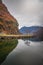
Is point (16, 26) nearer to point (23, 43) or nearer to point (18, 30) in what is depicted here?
point (18, 30)

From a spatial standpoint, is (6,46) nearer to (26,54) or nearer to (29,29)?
(26,54)

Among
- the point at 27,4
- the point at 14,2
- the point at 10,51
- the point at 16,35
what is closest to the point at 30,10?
the point at 27,4

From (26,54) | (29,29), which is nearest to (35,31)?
(29,29)

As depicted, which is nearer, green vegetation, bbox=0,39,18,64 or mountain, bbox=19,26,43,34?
green vegetation, bbox=0,39,18,64

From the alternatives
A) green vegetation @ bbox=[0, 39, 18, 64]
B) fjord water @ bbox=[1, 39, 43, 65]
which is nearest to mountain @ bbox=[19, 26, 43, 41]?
fjord water @ bbox=[1, 39, 43, 65]

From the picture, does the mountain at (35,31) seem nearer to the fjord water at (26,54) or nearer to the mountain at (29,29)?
the mountain at (29,29)

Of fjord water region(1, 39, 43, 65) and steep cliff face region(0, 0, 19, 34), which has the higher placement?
steep cliff face region(0, 0, 19, 34)

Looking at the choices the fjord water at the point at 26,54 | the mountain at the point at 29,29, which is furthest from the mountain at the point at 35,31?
the fjord water at the point at 26,54

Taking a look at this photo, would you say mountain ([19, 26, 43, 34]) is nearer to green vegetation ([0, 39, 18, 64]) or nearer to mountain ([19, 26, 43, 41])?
Result: mountain ([19, 26, 43, 41])
